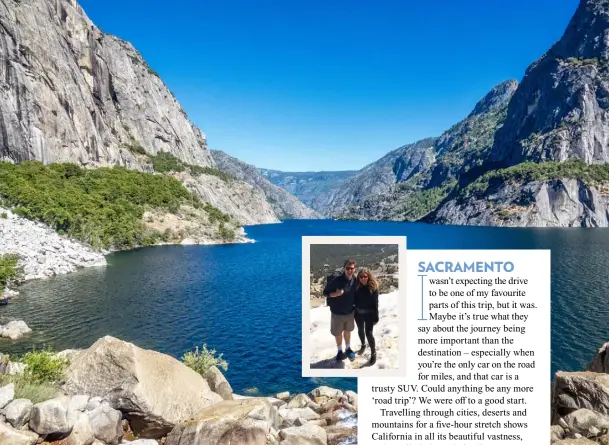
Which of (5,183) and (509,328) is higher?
(5,183)

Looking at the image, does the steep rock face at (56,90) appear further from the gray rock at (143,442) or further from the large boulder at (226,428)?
the large boulder at (226,428)

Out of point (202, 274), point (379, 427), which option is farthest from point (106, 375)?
point (202, 274)

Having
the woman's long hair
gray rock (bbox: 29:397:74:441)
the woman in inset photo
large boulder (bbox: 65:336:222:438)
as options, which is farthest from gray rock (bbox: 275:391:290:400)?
the woman's long hair

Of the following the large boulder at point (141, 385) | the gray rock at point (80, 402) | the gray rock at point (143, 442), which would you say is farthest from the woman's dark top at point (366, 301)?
the gray rock at point (80, 402)

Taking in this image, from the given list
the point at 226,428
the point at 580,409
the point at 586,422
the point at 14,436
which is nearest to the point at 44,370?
the point at 14,436

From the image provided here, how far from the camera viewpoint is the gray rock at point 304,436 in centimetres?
1290

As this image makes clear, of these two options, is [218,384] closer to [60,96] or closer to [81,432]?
[81,432]

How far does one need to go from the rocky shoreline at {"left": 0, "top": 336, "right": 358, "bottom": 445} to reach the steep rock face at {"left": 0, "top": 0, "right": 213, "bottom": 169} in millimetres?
→ 119602

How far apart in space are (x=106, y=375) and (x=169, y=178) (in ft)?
514

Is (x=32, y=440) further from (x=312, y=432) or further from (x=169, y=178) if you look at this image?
(x=169, y=178)

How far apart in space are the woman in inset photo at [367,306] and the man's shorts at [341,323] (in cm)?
17

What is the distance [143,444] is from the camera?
483 inches

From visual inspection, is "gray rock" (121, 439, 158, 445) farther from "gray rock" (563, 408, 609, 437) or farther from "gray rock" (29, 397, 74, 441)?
"gray rock" (563, 408, 609, 437)

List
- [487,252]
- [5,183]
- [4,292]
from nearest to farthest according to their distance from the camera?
[487,252], [4,292], [5,183]
